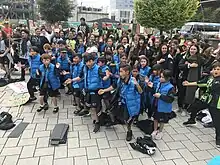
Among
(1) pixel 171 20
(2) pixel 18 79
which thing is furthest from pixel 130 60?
(1) pixel 171 20

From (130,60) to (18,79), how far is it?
392 centimetres

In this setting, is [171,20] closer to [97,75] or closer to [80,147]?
[97,75]

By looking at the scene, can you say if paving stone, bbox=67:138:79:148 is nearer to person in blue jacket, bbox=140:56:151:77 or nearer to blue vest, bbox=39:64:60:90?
blue vest, bbox=39:64:60:90

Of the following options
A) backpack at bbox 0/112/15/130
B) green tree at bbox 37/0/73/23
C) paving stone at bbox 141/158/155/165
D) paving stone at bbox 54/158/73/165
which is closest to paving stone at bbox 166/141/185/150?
paving stone at bbox 141/158/155/165

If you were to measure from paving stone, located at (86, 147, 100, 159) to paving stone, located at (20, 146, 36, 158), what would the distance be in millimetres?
886

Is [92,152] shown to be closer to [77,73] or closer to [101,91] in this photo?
[101,91]

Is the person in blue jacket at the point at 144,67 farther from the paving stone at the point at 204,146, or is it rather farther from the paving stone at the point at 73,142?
the paving stone at the point at 73,142

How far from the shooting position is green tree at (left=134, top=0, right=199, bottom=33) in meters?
12.5

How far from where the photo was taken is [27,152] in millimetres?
3668

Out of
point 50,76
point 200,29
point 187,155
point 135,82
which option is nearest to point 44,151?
point 50,76

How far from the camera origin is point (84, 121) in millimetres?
4891

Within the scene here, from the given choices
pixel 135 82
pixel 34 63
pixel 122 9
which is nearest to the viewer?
pixel 135 82

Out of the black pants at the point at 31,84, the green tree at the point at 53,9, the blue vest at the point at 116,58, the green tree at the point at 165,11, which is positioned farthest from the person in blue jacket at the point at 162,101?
the green tree at the point at 53,9

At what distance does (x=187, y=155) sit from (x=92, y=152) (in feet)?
5.10
